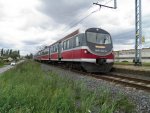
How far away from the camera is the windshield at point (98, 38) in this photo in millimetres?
17172

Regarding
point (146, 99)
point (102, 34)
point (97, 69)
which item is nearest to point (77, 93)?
point (146, 99)

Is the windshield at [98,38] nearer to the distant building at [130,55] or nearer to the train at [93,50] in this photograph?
the train at [93,50]

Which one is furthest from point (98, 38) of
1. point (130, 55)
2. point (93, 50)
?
point (130, 55)

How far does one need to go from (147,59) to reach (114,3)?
9.69 metres

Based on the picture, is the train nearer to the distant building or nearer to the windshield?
the windshield

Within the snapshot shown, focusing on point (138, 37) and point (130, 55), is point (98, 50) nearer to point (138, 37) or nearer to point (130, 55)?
point (138, 37)

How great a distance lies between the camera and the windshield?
17.2 metres

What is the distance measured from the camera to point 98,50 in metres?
17.1

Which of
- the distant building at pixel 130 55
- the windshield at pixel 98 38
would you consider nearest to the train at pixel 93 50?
the windshield at pixel 98 38

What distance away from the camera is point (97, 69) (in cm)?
1728

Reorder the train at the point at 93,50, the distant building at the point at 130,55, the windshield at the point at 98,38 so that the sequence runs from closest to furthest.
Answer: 1. the train at the point at 93,50
2. the windshield at the point at 98,38
3. the distant building at the point at 130,55

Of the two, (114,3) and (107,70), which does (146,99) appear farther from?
(114,3)

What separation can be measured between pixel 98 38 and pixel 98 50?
40.2 inches

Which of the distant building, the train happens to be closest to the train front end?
the train
